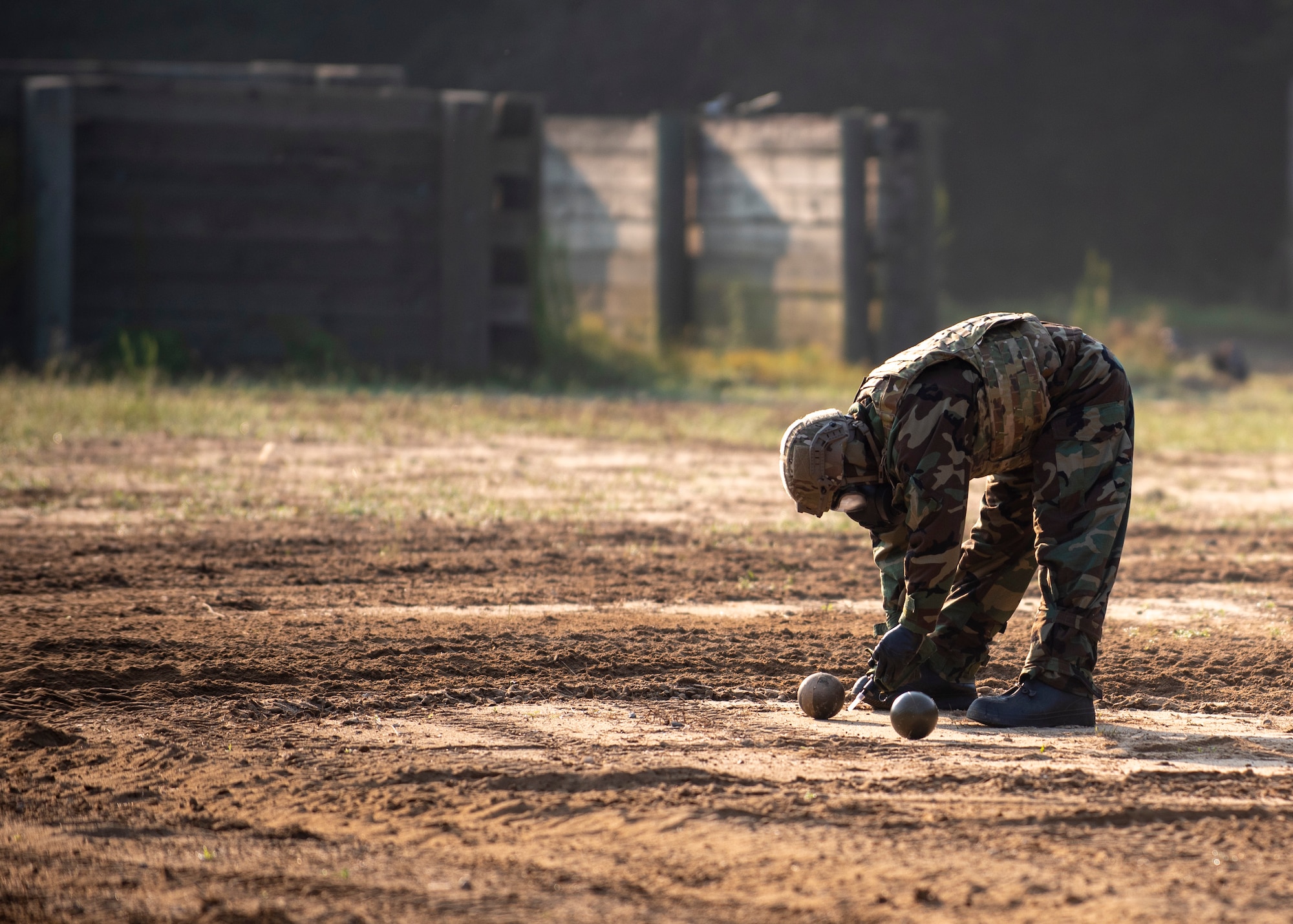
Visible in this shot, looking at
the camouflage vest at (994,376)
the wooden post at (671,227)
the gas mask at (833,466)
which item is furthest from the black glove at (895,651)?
the wooden post at (671,227)

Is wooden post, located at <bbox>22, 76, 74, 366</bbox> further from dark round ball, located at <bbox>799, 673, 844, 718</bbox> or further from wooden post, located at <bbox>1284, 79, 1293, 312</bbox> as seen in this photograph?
wooden post, located at <bbox>1284, 79, 1293, 312</bbox>

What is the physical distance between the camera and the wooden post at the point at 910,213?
15.2m

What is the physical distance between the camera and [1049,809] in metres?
3.92

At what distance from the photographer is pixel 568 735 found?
464 cm

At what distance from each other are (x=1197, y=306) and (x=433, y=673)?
24.8 meters

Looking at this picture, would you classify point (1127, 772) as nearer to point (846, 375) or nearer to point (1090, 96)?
point (846, 375)

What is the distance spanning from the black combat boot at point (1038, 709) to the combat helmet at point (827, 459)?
2.64ft

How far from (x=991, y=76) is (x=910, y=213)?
1409 cm

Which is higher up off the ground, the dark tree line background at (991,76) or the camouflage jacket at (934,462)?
the dark tree line background at (991,76)

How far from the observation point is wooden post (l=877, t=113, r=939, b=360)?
15188mm

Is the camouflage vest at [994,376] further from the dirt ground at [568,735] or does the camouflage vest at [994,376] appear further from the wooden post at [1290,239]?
the wooden post at [1290,239]

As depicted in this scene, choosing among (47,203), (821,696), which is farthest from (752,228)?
(821,696)

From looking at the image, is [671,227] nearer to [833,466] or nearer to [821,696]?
[821,696]

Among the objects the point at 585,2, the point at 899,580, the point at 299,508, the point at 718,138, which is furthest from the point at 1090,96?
the point at 899,580
